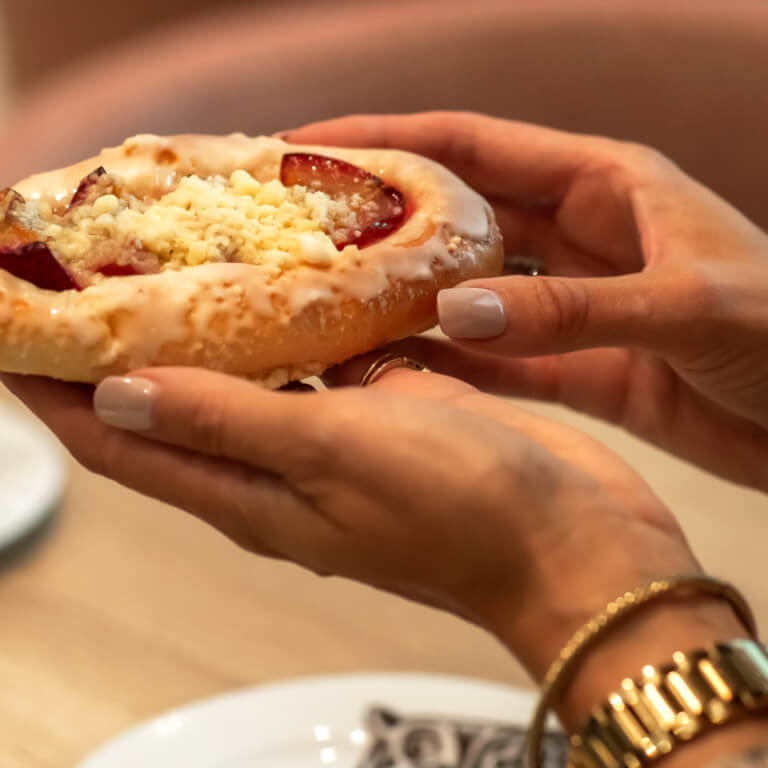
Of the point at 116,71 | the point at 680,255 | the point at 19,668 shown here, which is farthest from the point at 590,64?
the point at 19,668

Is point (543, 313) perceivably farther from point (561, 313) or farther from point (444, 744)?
point (444, 744)

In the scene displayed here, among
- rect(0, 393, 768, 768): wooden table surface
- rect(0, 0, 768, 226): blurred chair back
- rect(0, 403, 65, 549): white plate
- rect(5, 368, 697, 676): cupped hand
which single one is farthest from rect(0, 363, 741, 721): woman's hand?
rect(0, 0, 768, 226): blurred chair back

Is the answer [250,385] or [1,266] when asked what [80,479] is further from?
[250,385]

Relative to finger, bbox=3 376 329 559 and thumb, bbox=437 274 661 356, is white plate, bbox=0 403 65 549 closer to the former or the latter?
finger, bbox=3 376 329 559

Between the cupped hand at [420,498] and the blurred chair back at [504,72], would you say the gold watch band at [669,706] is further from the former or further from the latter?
the blurred chair back at [504,72]

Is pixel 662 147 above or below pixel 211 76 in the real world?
below
